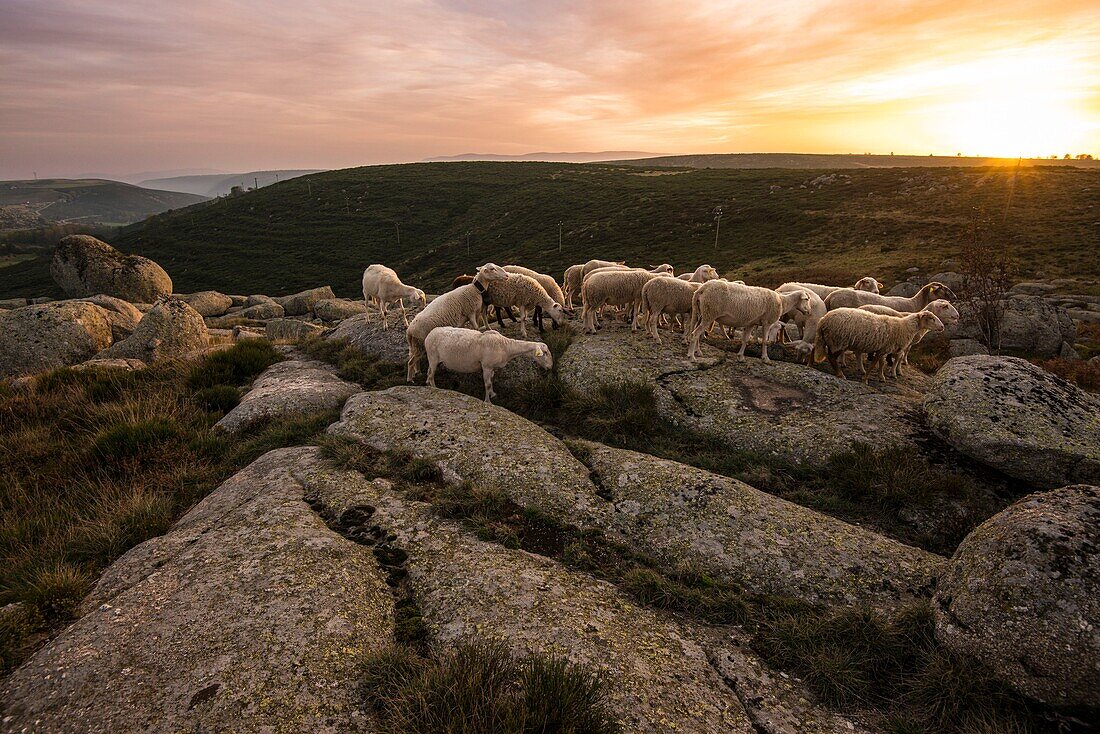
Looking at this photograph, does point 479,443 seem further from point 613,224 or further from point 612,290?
point 613,224

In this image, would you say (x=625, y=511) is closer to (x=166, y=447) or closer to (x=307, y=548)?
(x=307, y=548)

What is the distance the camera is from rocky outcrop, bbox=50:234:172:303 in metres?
36.4

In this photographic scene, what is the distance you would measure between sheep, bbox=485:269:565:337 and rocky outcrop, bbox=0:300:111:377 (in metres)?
15.9

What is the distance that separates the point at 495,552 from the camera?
6.32m

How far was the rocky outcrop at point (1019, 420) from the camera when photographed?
7758mm

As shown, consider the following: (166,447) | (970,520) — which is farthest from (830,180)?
(166,447)

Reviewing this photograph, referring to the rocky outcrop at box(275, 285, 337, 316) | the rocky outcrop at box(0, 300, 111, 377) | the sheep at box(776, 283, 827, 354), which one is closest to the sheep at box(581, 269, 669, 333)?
the sheep at box(776, 283, 827, 354)

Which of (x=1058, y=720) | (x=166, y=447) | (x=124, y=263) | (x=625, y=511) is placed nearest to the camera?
(x=1058, y=720)

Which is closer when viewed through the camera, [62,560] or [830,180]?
[62,560]

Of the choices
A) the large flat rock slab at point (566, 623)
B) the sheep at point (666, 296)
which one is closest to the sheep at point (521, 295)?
the sheep at point (666, 296)

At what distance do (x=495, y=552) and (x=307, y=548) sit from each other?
247 centimetres

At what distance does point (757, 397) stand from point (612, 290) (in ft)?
18.6

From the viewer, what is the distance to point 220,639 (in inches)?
185

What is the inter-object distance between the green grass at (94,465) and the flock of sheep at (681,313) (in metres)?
3.67
